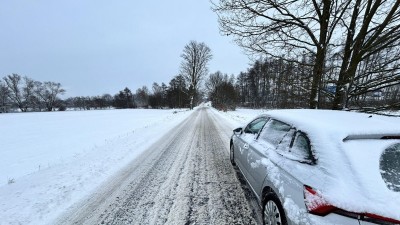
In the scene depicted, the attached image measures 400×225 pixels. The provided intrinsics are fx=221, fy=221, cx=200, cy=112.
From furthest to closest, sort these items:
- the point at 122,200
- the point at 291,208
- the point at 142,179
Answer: the point at 142,179, the point at 122,200, the point at 291,208

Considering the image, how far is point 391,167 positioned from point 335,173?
460mm

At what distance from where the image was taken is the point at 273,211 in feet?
8.69

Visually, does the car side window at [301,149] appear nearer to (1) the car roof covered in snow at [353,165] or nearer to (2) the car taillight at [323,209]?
(1) the car roof covered in snow at [353,165]

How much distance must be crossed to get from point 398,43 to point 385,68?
1.79 feet

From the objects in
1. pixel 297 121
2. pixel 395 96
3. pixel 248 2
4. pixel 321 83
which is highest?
pixel 248 2

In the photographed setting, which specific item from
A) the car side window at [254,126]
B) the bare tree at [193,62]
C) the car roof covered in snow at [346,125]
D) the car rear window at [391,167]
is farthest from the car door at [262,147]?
the bare tree at [193,62]

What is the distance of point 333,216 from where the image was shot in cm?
182

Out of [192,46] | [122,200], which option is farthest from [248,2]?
[192,46]

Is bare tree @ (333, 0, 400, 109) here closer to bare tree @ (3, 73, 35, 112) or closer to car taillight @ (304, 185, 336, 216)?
car taillight @ (304, 185, 336, 216)

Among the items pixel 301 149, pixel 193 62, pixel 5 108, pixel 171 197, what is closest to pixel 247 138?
pixel 171 197

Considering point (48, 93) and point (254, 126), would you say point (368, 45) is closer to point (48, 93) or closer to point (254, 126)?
point (254, 126)

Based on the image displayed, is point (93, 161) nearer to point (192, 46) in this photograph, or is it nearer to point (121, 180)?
point (121, 180)

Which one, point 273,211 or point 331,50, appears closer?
point 273,211

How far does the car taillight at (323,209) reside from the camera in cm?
168
